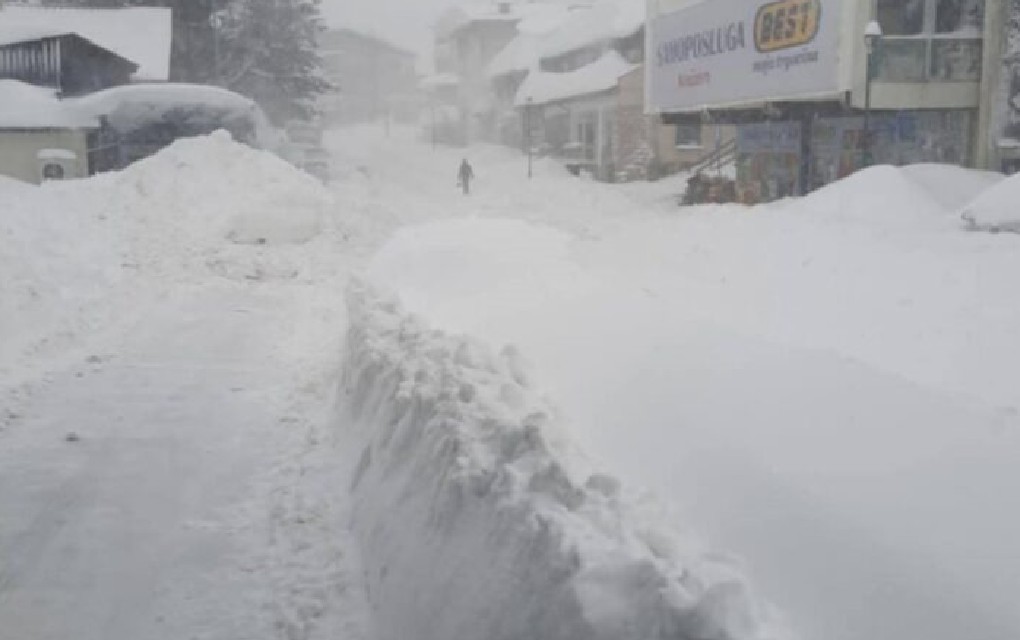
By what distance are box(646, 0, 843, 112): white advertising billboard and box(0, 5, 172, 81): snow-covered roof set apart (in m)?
18.7

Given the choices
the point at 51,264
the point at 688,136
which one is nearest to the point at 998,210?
the point at 51,264

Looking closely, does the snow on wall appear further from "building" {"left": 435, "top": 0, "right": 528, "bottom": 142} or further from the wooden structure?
"building" {"left": 435, "top": 0, "right": 528, "bottom": 142}

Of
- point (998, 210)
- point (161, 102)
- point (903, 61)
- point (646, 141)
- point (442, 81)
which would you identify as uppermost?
point (442, 81)

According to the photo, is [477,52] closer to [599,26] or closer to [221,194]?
[599,26]

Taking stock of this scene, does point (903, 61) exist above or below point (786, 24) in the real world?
below

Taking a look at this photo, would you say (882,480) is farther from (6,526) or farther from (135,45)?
(135,45)

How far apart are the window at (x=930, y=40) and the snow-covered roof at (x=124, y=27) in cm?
2674

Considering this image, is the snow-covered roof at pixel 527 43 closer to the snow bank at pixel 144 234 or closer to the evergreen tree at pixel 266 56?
the evergreen tree at pixel 266 56

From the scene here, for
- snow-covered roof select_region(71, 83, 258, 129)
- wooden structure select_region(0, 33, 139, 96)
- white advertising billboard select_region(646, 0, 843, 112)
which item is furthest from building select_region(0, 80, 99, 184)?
white advertising billboard select_region(646, 0, 843, 112)

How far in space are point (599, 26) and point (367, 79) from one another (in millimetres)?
44140

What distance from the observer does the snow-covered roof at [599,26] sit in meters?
41.8

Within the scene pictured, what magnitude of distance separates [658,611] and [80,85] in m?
35.4

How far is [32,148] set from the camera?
2983 centimetres

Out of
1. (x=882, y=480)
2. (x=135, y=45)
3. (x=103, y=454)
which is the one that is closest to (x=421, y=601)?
(x=882, y=480)
